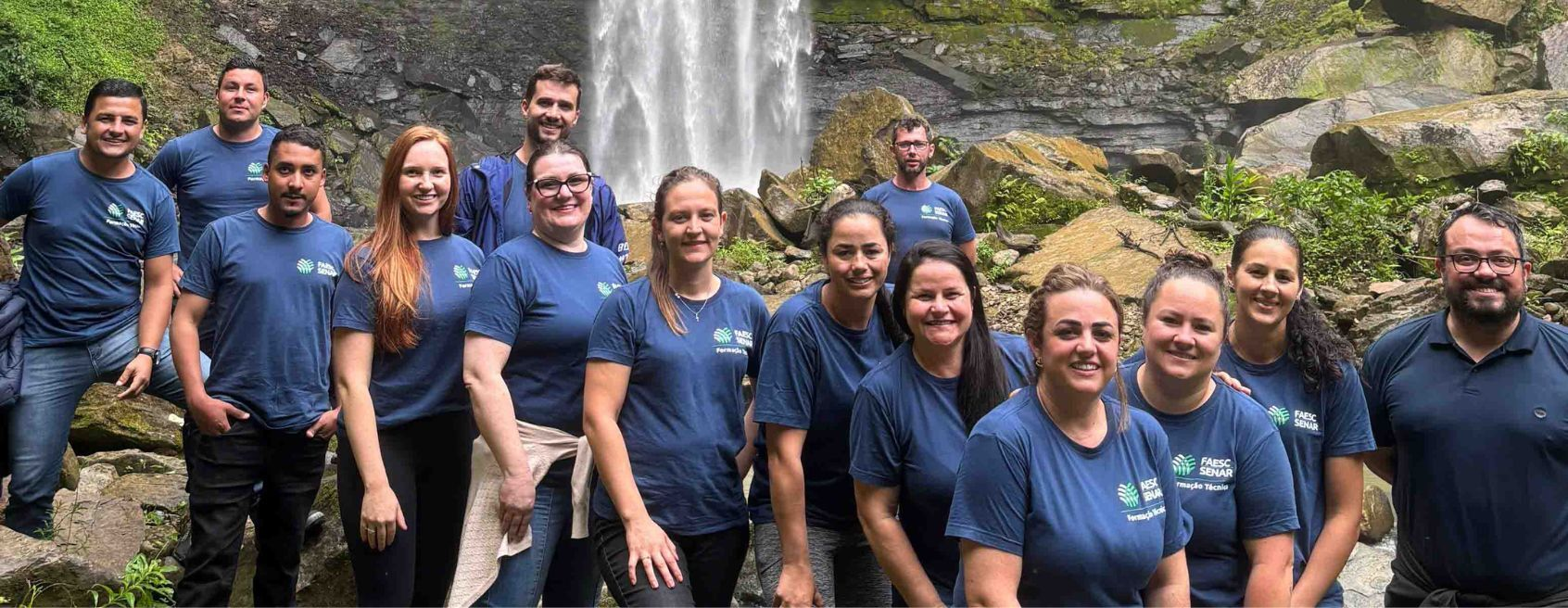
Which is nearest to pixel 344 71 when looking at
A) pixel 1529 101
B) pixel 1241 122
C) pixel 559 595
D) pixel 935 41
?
pixel 935 41

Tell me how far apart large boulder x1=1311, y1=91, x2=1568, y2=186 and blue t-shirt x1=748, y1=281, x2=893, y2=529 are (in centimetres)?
1063

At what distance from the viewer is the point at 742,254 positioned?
12008 mm

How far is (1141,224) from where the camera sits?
35.8 feet

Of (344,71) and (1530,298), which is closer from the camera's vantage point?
(1530,298)

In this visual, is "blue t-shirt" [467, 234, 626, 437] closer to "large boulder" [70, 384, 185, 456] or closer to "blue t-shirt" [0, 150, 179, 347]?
"blue t-shirt" [0, 150, 179, 347]

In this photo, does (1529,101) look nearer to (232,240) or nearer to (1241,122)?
(1241,122)

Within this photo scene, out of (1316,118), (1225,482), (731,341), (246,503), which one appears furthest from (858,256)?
(1316,118)

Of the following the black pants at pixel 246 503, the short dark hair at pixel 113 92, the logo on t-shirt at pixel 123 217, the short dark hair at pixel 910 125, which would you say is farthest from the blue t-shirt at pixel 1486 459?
the short dark hair at pixel 113 92

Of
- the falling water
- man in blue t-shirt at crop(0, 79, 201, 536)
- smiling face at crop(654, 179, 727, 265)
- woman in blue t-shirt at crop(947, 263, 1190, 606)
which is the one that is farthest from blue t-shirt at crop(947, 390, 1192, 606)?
the falling water

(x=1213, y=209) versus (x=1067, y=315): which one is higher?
(x=1213, y=209)

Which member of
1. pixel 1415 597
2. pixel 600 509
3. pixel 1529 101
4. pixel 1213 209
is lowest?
pixel 1415 597

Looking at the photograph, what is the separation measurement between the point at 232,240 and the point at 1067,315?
2.69m

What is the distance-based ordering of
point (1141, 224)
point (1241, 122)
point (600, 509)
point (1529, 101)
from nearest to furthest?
point (600, 509) → point (1141, 224) → point (1529, 101) → point (1241, 122)

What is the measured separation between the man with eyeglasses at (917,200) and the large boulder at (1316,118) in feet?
34.8
